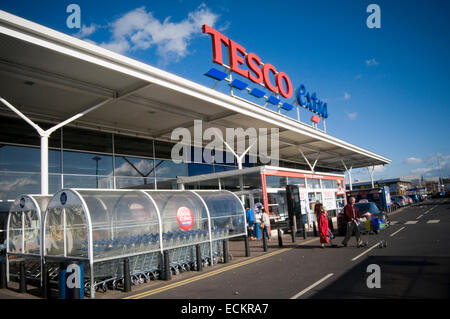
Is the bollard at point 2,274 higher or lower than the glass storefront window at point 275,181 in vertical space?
lower

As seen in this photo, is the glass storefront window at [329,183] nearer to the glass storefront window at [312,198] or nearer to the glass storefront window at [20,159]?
the glass storefront window at [312,198]

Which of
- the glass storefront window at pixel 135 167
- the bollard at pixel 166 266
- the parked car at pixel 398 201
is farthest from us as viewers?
the parked car at pixel 398 201

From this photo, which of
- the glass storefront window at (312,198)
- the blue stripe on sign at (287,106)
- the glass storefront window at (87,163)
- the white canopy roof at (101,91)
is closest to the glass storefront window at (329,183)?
the glass storefront window at (312,198)

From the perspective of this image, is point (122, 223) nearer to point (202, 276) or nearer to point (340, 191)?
point (202, 276)

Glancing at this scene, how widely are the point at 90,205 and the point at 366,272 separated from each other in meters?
6.89

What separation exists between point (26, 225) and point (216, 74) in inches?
436

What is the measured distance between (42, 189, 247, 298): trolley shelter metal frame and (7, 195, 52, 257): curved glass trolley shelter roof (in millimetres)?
727

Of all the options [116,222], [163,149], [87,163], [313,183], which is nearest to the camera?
[116,222]

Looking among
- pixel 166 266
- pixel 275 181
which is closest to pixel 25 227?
pixel 166 266

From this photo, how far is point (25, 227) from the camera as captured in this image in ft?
34.2

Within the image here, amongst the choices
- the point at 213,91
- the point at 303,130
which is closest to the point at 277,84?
the point at 303,130

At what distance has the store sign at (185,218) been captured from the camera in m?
11.0

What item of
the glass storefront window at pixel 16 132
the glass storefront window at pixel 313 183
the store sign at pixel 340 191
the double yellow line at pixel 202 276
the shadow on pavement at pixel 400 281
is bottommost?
the double yellow line at pixel 202 276
